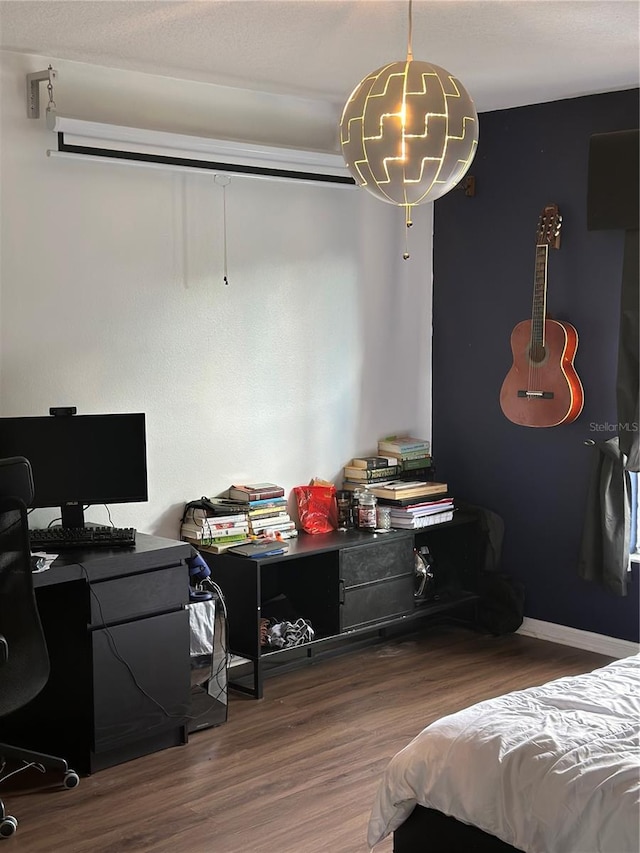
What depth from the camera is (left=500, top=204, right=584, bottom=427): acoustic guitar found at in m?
4.68

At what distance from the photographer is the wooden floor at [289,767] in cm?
311

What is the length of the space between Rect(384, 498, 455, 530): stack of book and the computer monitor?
1.37 m

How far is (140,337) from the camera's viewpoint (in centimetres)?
425

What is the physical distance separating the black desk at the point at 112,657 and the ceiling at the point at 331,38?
179 centimetres

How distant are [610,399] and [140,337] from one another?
2101mm

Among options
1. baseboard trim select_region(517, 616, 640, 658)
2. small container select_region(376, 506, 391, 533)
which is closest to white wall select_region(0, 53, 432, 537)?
small container select_region(376, 506, 391, 533)

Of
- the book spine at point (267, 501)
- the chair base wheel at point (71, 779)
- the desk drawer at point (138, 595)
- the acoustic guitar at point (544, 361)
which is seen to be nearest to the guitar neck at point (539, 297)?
the acoustic guitar at point (544, 361)

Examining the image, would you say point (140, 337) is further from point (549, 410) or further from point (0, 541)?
point (549, 410)

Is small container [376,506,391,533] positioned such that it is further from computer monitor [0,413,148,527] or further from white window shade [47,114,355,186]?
white window shade [47,114,355,186]

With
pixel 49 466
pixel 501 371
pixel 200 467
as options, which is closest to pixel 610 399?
pixel 501 371

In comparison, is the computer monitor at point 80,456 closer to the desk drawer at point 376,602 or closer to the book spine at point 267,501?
the book spine at point 267,501

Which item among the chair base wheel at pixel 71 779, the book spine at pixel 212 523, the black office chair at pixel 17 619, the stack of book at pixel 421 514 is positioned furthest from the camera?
the stack of book at pixel 421 514

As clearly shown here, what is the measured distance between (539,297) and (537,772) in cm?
274

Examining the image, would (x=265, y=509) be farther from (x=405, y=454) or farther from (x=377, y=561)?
(x=405, y=454)
